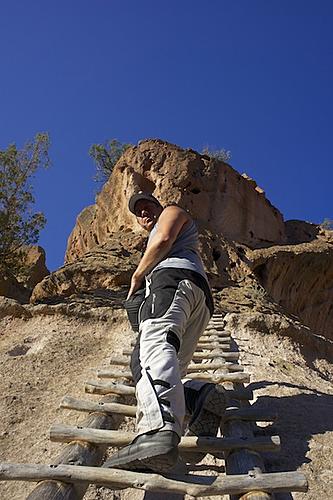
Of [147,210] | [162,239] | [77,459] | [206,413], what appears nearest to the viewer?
[77,459]

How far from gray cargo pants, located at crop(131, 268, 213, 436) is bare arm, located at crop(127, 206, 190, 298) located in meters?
0.09

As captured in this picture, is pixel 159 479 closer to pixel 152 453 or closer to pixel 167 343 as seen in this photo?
pixel 152 453

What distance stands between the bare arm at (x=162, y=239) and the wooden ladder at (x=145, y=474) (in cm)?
93

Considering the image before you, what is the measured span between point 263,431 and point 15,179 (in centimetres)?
1099

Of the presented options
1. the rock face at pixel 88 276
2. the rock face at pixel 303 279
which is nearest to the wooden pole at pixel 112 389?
the rock face at pixel 88 276

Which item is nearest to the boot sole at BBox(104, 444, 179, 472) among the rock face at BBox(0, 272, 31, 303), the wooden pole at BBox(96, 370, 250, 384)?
the wooden pole at BBox(96, 370, 250, 384)

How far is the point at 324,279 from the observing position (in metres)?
13.6

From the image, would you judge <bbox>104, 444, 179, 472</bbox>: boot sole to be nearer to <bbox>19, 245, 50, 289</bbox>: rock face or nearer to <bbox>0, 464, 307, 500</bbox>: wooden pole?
<bbox>0, 464, 307, 500</bbox>: wooden pole

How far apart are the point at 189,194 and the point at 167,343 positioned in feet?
34.9

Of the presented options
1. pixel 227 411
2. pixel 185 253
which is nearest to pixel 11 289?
pixel 185 253

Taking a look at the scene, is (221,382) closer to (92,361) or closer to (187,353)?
(187,353)

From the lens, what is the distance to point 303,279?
13.1 m

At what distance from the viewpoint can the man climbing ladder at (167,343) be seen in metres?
2.09

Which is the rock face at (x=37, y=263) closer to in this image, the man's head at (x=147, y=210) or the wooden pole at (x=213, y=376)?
the wooden pole at (x=213, y=376)
